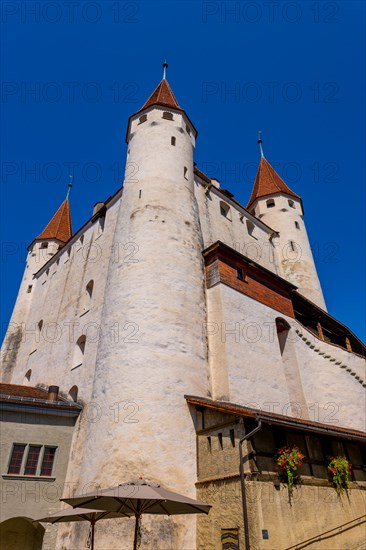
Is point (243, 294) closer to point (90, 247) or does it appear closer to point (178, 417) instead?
point (178, 417)

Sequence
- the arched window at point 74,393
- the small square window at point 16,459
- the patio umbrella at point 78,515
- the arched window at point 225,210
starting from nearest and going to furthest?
the patio umbrella at point 78,515 < the small square window at point 16,459 < the arched window at point 74,393 < the arched window at point 225,210

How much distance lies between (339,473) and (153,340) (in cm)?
647

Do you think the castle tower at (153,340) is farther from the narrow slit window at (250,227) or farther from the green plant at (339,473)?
the narrow slit window at (250,227)

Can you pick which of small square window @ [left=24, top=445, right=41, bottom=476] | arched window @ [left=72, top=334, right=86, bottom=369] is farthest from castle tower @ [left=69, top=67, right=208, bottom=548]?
arched window @ [left=72, top=334, right=86, bottom=369]

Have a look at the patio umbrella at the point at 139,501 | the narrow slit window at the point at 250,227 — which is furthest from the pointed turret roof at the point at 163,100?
the patio umbrella at the point at 139,501

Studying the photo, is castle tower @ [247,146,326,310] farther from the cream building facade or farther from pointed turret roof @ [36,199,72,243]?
pointed turret roof @ [36,199,72,243]

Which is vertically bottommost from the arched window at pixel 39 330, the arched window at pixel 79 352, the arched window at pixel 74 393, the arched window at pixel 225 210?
the arched window at pixel 74 393

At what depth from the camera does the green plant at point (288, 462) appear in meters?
9.76

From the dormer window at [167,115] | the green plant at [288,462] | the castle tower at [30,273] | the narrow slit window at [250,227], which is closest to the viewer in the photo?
the green plant at [288,462]

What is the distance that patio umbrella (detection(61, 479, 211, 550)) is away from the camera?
7051 mm

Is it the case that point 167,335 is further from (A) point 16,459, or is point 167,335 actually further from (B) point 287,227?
(B) point 287,227

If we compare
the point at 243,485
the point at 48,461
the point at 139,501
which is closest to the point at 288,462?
the point at 243,485

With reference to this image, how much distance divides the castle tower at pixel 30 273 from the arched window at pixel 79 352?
6.75 metres

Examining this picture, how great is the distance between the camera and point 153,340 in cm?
1297
